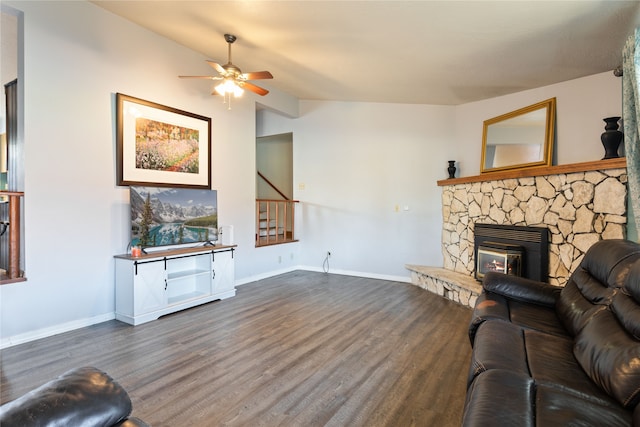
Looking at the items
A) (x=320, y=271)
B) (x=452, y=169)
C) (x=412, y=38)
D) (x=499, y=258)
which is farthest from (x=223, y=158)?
(x=499, y=258)

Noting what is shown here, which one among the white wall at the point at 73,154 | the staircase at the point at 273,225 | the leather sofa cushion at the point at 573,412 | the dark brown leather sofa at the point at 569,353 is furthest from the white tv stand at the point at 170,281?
the leather sofa cushion at the point at 573,412

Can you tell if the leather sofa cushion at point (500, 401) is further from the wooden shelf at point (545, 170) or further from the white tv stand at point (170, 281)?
the white tv stand at point (170, 281)

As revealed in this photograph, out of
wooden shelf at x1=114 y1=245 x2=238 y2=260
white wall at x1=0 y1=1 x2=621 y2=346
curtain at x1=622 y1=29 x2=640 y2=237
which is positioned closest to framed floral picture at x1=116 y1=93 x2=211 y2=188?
white wall at x1=0 y1=1 x2=621 y2=346

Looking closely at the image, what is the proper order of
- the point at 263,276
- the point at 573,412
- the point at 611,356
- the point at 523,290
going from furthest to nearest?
the point at 263,276, the point at 523,290, the point at 611,356, the point at 573,412

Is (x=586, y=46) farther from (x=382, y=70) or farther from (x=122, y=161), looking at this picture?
(x=122, y=161)

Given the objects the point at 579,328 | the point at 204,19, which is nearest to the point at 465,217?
the point at 579,328

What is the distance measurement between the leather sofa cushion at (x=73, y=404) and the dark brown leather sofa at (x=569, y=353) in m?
1.17

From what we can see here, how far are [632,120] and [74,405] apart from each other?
3.90 meters

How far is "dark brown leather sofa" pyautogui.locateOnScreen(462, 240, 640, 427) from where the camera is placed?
1.22 meters

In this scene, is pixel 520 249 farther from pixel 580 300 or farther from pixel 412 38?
pixel 412 38

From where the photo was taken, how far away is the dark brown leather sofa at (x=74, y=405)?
758 millimetres

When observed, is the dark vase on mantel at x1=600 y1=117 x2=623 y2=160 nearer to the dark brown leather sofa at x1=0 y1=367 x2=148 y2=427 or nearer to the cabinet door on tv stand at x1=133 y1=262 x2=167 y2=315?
the dark brown leather sofa at x1=0 y1=367 x2=148 y2=427

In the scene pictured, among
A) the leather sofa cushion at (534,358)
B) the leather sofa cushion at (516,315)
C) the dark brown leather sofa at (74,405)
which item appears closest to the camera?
the dark brown leather sofa at (74,405)

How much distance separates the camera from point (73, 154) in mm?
3170
